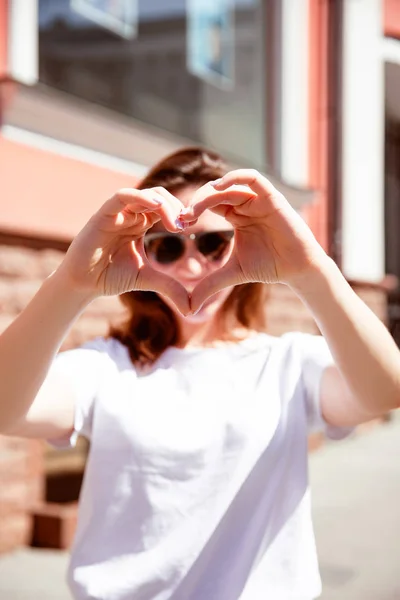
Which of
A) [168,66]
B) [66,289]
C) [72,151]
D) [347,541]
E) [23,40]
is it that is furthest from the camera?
[168,66]

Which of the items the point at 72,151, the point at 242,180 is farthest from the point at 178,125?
the point at 242,180

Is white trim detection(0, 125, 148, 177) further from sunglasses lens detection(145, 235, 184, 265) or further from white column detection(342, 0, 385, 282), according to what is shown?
white column detection(342, 0, 385, 282)

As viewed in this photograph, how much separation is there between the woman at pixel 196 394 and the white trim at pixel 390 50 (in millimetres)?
6223

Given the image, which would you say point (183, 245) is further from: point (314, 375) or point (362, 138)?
point (362, 138)

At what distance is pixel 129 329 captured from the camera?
1.70 metres

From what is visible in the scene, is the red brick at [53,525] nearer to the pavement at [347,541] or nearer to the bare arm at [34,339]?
the pavement at [347,541]

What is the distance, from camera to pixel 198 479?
1427mm

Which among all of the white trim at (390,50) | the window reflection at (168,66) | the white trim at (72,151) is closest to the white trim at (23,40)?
the white trim at (72,151)

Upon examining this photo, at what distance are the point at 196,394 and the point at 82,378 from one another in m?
0.22

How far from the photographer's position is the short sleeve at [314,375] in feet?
4.96

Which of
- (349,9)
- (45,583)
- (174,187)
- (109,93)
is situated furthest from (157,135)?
(109,93)

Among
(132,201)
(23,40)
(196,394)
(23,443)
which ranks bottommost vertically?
(23,443)

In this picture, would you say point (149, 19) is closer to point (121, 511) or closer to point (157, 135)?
point (157, 135)

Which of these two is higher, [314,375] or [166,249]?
[166,249]
